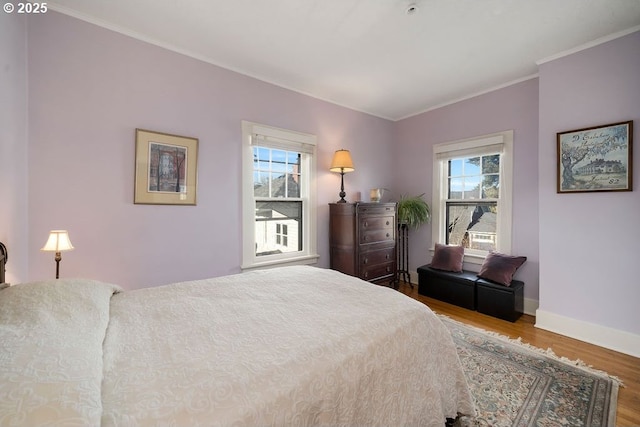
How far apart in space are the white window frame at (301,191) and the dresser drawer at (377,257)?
62 cm

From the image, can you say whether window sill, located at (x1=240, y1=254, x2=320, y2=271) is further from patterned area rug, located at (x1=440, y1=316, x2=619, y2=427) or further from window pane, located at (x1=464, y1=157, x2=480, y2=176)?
window pane, located at (x1=464, y1=157, x2=480, y2=176)

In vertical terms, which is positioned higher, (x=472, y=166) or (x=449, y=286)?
(x=472, y=166)

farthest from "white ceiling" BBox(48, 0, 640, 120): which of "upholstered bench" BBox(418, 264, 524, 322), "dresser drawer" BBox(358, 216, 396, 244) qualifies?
"upholstered bench" BBox(418, 264, 524, 322)

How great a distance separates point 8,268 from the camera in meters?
1.63

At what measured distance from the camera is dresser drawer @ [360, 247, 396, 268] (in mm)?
3375

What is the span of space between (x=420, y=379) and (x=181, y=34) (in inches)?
121

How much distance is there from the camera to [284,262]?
10.5ft

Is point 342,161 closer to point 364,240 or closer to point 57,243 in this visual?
point 364,240

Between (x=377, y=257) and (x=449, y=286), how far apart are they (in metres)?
0.99

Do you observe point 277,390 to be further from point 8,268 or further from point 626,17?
point 626,17

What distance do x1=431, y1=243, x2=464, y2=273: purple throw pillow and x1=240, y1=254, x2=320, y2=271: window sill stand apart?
1695mm

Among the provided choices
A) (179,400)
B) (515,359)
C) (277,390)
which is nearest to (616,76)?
(515,359)

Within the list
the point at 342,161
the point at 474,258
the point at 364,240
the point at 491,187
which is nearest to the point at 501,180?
the point at 491,187

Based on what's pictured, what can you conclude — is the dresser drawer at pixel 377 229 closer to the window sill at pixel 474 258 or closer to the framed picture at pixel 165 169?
the window sill at pixel 474 258
